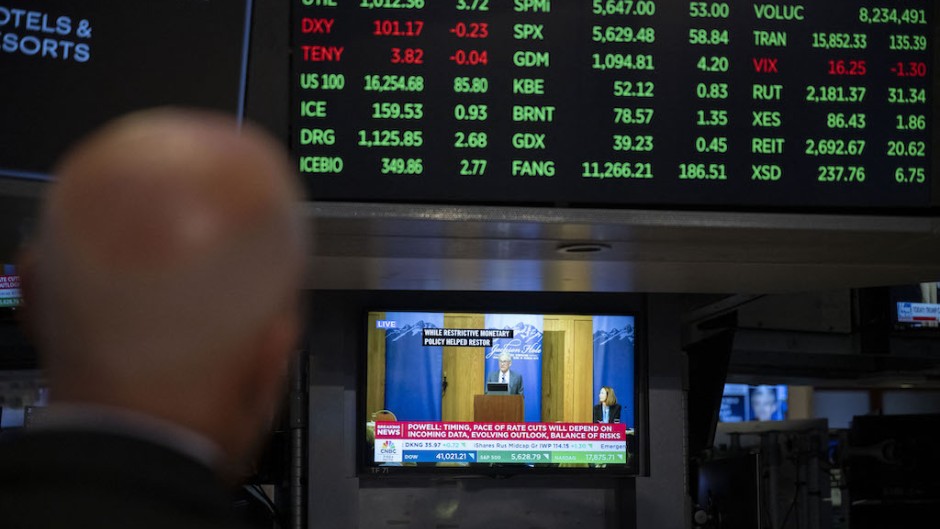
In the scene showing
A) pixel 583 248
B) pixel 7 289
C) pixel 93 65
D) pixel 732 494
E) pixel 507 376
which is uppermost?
pixel 93 65

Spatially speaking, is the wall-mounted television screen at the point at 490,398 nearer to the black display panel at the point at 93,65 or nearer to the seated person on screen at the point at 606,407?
the seated person on screen at the point at 606,407

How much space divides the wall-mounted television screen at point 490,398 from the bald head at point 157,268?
13.7 feet

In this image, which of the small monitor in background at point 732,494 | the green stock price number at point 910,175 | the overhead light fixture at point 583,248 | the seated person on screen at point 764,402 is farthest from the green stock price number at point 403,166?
the seated person on screen at point 764,402

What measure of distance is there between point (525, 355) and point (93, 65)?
2.81m

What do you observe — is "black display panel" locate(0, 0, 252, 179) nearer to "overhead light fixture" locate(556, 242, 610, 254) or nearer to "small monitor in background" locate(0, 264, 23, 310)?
"overhead light fixture" locate(556, 242, 610, 254)

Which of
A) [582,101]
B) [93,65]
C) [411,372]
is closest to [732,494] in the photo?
[411,372]

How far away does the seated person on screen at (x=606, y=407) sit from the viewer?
5.04 metres

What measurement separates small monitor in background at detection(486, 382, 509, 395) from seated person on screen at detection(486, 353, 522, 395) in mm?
13

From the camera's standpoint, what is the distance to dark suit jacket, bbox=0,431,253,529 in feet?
2.20

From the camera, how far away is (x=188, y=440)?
2.43 ft

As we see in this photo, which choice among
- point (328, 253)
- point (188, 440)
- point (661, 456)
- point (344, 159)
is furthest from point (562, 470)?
point (188, 440)

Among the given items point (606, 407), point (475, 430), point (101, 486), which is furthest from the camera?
point (606, 407)

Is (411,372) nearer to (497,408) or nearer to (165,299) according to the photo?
(497,408)

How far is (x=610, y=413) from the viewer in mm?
5059
